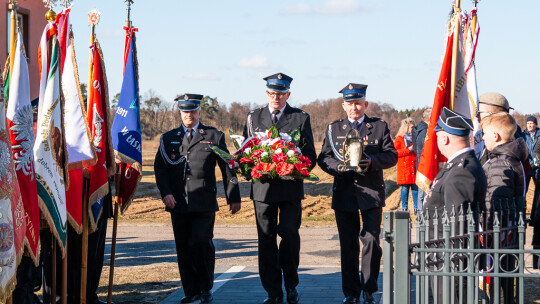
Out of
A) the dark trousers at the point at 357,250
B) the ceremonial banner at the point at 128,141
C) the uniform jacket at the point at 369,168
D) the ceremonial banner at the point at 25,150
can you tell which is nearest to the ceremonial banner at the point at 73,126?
the ceremonial banner at the point at 128,141

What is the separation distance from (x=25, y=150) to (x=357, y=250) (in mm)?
3497

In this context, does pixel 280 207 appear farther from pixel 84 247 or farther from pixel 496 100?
pixel 496 100

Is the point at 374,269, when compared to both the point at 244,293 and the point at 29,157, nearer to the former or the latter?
the point at 244,293

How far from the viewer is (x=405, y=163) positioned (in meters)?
14.0

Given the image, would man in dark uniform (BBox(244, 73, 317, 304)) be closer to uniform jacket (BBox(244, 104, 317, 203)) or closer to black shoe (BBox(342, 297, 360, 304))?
uniform jacket (BBox(244, 104, 317, 203))

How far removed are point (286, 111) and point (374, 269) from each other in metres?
1.85

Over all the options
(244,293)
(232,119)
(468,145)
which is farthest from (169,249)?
(232,119)

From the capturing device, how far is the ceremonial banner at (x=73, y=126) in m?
6.57

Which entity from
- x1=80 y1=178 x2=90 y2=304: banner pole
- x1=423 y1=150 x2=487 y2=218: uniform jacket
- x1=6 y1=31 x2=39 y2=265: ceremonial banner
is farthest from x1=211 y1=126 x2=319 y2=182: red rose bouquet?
x1=6 y1=31 x2=39 y2=265: ceremonial banner

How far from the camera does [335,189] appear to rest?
7410 millimetres

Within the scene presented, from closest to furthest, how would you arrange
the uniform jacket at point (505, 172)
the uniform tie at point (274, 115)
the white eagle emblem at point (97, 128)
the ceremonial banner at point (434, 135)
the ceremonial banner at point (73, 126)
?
the uniform jacket at point (505, 172) < the ceremonial banner at point (434, 135) < the ceremonial banner at point (73, 126) < the white eagle emblem at point (97, 128) < the uniform tie at point (274, 115)

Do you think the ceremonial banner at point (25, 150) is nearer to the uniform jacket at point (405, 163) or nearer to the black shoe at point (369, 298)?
the black shoe at point (369, 298)

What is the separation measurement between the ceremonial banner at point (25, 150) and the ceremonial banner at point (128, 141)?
191cm

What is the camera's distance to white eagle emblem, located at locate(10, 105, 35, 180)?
17.5 ft
